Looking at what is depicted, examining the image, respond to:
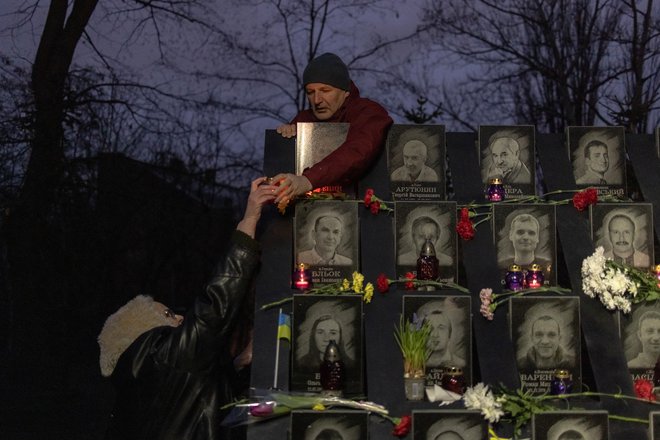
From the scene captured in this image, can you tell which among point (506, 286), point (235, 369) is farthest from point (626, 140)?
point (235, 369)

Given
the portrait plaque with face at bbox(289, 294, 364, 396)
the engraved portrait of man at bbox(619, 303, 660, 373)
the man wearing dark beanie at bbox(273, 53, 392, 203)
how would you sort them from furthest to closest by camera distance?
the man wearing dark beanie at bbox(273, 53, 392, 203) < the engraved portrait of man at bbox(619, 303, 660, 373) < the portrait plaque with face at bbox(289, 294, 364, 396)

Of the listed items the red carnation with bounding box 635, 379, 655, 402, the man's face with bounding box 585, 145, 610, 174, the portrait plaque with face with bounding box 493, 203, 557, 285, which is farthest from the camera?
the man's face with bounding box 585, 145, 610, 174

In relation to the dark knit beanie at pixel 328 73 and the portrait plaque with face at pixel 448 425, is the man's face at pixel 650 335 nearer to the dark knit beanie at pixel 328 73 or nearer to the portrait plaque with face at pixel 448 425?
the portrait plaque with face at pixel 448 425

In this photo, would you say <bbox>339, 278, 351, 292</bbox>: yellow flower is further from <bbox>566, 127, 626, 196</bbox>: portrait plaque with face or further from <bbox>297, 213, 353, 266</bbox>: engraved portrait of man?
<bbox>566, 127, 626, 196</bbox>: portrait plaque with face

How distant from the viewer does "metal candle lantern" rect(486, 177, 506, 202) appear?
15.7 ft

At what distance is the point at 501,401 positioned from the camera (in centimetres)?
382

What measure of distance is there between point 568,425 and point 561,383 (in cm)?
35

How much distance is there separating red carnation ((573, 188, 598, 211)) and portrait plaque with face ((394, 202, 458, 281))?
0.63m

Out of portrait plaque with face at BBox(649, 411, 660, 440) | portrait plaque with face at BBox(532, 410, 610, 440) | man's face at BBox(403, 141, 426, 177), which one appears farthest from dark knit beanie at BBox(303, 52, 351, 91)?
portrait plaque with face at BBox(649, 411, 660, 440)

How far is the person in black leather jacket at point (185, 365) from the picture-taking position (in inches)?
152

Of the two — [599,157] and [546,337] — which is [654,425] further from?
[599,157]

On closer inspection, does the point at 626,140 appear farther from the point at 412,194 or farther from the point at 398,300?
the point at 398,300

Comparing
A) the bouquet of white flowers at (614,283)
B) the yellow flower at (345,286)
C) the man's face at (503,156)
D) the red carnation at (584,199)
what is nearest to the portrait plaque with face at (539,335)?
the bouquet of white flowers at (614,283)

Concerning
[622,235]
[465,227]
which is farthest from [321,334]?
[622,235]
